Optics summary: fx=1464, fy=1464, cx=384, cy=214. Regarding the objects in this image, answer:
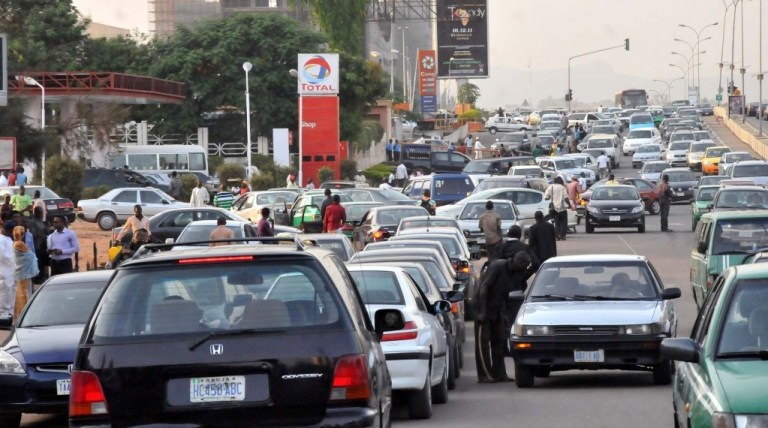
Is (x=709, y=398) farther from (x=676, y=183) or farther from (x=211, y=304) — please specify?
(x=676, y=183)

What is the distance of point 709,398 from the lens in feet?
24.8

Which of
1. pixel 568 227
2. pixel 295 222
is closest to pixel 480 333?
pixel 295 222

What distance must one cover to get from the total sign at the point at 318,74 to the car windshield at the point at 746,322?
5942cm

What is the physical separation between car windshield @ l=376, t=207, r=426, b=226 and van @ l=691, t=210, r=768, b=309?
1279 cm

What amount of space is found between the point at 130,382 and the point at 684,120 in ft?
331

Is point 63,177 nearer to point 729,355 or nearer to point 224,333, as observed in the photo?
point 224,333

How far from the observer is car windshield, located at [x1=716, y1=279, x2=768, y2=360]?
8.18 meters

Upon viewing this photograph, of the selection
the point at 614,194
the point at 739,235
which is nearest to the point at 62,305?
the point at 739,235

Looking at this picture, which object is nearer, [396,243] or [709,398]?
[709,398]

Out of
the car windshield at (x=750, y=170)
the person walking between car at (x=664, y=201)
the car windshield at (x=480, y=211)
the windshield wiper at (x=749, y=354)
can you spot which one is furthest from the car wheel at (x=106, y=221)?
the windshield wiper at (x=749, y=354)

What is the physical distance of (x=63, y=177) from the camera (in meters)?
51.2

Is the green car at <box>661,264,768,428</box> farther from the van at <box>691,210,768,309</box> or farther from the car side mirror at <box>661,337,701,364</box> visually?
the van at <box>691,210,768,309</box>

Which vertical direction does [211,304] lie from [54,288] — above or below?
above

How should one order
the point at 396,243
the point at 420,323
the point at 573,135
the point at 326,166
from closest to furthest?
1. the point at 420,323
2. the point at 396,243
3. the point at 326,166
4. the point at 573,135
